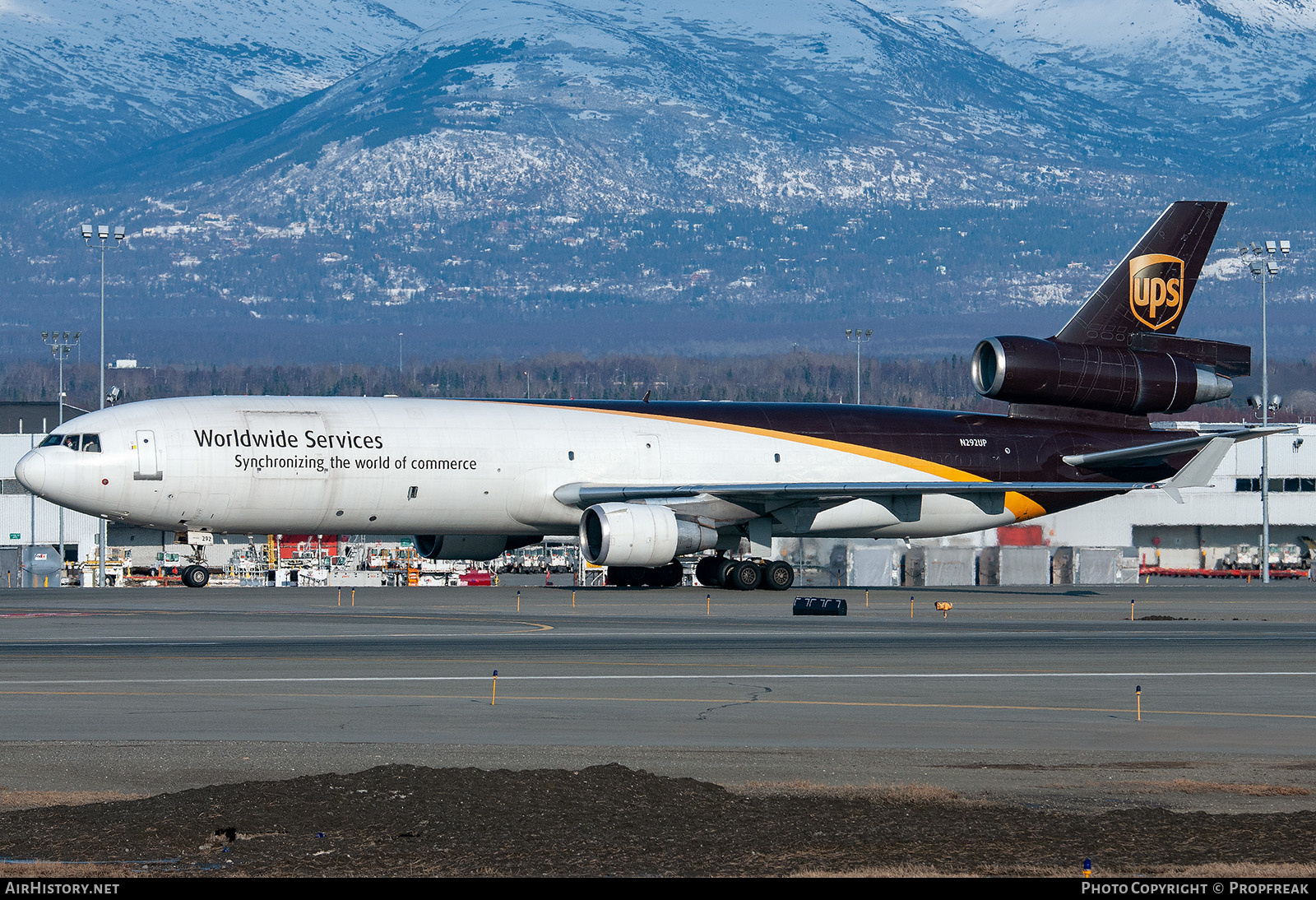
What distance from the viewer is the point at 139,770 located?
57.2 ft

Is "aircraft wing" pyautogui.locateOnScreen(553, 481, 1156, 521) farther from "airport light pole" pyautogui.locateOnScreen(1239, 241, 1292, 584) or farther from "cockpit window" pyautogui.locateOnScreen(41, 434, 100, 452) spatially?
"airport light pole" pyautogui.locateOnScreen(1239, 241, 1292, 584)

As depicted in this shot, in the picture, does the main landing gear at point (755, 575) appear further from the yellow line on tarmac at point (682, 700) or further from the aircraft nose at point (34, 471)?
the yellow line on tarmac at point (682, 700)

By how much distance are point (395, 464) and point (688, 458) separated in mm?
9519

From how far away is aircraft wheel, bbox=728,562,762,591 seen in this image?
1984 inches

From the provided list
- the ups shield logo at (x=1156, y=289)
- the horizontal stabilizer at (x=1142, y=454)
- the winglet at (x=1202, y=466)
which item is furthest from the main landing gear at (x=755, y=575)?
the ups shield logo at (x=1156, y=289)

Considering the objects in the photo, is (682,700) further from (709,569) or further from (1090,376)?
(1090,376)

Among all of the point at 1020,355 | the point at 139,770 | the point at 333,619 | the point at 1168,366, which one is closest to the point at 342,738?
the point at 139,770

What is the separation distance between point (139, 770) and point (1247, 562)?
9146 cm

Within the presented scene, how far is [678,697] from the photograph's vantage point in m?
23.9

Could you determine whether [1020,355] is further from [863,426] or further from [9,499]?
[9,499]

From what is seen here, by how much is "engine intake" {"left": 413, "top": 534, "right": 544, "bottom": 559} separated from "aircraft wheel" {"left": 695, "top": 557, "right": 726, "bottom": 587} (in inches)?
211

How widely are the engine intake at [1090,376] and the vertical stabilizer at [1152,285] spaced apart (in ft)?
2.15

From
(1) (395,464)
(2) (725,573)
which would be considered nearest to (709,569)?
(2) (725,573)

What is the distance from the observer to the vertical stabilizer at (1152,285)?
55.2m
